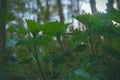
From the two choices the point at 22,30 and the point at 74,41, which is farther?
the point at 74,41

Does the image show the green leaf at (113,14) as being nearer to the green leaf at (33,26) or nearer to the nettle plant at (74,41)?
the nettle plant at (74,41)

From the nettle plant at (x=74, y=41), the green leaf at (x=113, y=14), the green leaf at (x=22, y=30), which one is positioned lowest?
the nettle plant at (x=74, y=41)

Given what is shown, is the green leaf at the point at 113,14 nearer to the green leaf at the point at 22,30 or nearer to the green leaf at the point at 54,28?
the green leaf at the point at 54,28

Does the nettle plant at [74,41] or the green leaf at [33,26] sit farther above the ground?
the green leaf at [33,26]

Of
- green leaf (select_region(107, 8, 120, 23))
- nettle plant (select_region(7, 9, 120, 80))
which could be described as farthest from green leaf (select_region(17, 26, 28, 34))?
green leaf (select_region(107, 8, 120, 23))

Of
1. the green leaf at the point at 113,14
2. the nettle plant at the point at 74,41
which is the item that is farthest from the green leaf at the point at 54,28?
the green leaf at the point at 113,14

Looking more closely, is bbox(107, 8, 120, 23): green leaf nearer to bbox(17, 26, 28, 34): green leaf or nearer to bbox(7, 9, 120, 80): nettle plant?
bbox(7, 9, 120, 80): nettle plant

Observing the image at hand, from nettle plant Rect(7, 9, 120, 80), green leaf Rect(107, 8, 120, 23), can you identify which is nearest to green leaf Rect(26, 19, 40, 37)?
nettle plant Rect(7, 9, 120, 80)

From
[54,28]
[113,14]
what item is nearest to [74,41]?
[54,28]

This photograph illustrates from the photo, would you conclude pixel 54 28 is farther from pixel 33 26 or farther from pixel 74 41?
pixel 74 41

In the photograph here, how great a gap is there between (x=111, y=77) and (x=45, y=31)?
0.38 metres

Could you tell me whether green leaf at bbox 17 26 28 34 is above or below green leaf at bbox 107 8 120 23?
below

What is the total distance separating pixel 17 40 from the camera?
4.19 feet

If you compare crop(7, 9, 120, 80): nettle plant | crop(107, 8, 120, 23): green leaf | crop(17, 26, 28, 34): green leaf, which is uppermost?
crop(107, 8, 120, 23): green leaf
